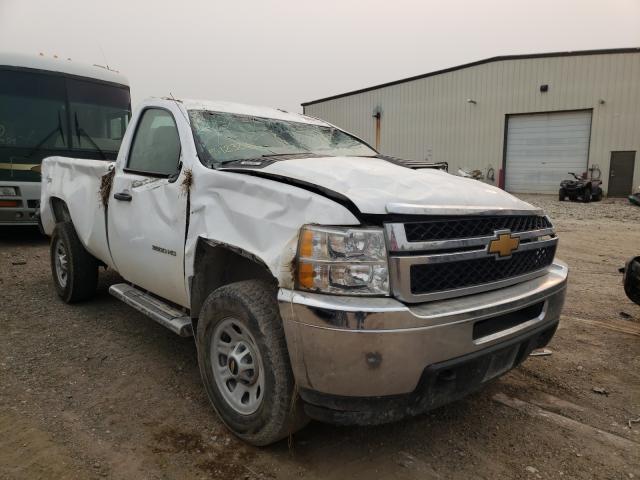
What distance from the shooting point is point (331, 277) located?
2086 mm

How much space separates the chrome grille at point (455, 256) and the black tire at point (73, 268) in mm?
3697

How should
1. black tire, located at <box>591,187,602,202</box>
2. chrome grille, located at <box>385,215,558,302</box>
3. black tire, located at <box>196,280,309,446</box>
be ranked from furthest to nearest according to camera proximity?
1. black tire, located at <box>591,187,602,202</box>
2. black tire, located at <box>196,280,309,446</box>
3. chrome grille, located at <box>385,215,558,302</box>

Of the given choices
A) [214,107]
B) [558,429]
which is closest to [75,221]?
[214,107]

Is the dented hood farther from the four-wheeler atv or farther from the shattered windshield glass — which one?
the four-wheeler atv

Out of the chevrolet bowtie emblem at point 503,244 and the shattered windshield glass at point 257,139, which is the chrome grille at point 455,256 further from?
the shattered windshield glass at point 257,139

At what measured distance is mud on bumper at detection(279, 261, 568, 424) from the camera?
6.52 ft

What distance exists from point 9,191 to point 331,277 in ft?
24.5

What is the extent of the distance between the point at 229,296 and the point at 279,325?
36 cm

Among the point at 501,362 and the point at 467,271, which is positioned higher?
the point at 467,271

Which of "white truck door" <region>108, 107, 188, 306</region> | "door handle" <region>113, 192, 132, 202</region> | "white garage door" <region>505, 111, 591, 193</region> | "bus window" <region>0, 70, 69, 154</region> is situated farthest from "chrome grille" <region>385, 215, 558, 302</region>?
"white garage door" <region>505, 111, 591, 193</region>

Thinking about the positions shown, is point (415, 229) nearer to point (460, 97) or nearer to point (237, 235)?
point (237, 235)

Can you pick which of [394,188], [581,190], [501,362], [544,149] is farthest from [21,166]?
[544,149]

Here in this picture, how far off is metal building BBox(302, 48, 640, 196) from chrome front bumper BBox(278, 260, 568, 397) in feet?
75.5

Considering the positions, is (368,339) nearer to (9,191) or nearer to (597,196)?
(9,191)
